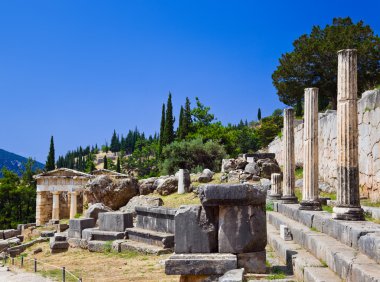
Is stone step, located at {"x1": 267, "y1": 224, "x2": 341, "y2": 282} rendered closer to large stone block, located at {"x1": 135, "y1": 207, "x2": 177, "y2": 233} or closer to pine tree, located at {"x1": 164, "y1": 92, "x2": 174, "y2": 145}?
large stone block, located at {"x1": 135, "y1": 207, "x2": 177, "y2": 233}

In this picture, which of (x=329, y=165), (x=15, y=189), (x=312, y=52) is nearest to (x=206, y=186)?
(x=329, y=165)

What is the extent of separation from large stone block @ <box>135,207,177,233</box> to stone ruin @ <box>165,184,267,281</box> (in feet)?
19.1

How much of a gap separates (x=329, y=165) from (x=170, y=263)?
13.2 meters

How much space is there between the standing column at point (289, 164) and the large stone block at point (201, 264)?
787 centimetres

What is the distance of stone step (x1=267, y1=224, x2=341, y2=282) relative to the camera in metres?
5.45

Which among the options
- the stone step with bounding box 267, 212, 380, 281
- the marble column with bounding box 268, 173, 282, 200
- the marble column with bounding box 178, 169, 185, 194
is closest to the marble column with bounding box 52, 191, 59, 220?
the marble column with bounding box 178, 169, 185, 194

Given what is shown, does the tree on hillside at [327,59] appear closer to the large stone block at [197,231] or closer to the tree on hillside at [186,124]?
the tree on hillside at [186,124]

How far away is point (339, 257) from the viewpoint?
5.32 m

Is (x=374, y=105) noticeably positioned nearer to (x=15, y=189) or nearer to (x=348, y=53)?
(x=348, y=53)

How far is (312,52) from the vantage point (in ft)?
105

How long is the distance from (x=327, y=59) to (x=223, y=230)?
28136 mm

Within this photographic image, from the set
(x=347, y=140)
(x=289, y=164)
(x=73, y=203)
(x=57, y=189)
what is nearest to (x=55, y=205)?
(x=57, y=189)

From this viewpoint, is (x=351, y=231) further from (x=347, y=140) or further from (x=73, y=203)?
(x=73, y=203)

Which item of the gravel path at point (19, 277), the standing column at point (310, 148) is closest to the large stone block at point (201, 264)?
the gravel path at point (19, 277)
